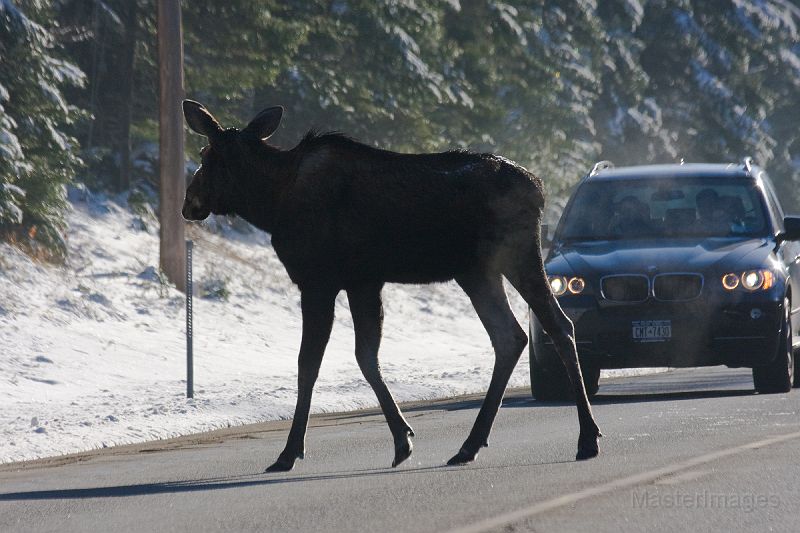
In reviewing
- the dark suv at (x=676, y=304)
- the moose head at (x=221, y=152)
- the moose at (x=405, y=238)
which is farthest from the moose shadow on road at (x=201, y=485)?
the dark suv at (x=676, y=304)

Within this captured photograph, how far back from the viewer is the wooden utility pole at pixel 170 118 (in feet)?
73.5

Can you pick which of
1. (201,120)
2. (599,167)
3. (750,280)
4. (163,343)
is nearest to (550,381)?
(750,280)

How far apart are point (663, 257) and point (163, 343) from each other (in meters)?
8.47

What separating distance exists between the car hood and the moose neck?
13.4 ft

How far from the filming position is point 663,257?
13.3 m

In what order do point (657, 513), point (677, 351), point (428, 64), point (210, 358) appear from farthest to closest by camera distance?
point (428, 64)
point (210, 358)
point (677, 351)
point (657, 513)

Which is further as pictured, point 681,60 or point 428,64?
point 681,60

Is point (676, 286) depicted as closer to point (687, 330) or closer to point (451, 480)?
point (687, 330)

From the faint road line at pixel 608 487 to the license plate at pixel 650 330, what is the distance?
2898 millimetres

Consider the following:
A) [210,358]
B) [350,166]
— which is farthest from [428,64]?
[350,166]

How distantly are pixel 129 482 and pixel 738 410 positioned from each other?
4.98 m

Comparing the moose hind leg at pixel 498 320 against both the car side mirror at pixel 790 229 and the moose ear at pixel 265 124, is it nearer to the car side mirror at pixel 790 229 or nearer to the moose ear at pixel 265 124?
the moose ear at pixel 265 124

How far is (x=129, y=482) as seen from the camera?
914cm

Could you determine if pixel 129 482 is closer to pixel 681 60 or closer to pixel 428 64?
pixel 428 64
